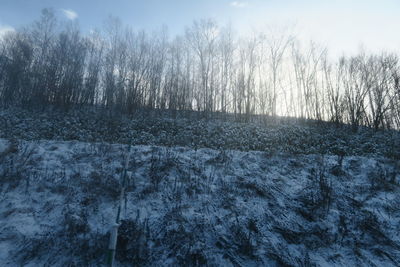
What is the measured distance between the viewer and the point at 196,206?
17.9 ft

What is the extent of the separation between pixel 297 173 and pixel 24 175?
9381 mm

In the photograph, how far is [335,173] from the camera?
24.4 ft

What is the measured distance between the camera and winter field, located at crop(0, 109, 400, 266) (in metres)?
4.18

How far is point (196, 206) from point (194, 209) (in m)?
0.14

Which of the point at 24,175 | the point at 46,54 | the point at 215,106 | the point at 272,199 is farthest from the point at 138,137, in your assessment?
the point at 46,54

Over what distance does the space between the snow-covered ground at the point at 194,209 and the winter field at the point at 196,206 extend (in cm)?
3

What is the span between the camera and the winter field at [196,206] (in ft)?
13.7

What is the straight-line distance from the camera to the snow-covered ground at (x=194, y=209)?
4.17 metres

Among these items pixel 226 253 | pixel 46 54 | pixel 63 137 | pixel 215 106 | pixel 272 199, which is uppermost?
pixel 46 54

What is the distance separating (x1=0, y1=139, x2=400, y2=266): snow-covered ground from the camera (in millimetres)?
4172

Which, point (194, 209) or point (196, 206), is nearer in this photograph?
point (194, 209)

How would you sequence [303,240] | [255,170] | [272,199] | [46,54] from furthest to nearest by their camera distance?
[46,54], [255,170], [272,199], [303,240]

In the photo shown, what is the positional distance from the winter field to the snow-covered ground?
0.03 meters

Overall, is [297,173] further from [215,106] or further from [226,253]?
[215,106]
